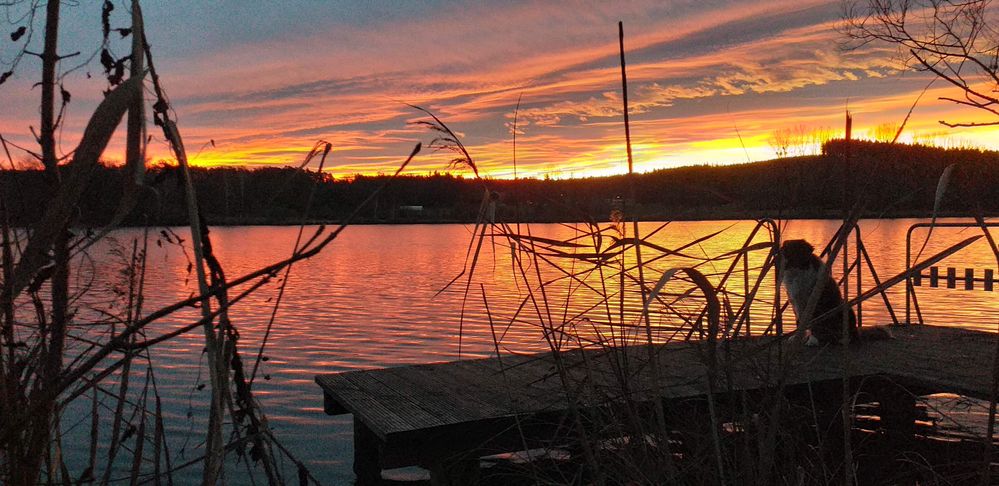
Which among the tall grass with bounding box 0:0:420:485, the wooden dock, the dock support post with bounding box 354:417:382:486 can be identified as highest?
the tall grass with bounding box 0:0:420:485

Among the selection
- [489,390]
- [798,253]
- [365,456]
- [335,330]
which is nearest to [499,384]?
[489,390]

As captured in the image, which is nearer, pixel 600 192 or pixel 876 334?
pixel 600 192

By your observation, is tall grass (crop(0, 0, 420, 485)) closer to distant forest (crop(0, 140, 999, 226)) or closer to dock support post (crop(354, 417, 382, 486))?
distant forest (crop(0, 140, 999, 226))

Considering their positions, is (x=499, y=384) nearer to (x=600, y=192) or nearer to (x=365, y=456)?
(x=365, y=456)

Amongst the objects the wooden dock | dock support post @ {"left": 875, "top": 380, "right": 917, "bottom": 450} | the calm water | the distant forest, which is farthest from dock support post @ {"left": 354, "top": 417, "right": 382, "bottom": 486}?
the distant forest

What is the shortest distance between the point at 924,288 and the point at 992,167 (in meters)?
17.1

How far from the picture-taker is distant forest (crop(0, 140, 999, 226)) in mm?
1213

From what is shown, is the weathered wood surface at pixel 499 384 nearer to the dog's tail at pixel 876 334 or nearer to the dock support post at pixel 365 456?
the dog's tail at pixel 876 334

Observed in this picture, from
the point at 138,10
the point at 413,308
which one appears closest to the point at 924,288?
the point at 413,308

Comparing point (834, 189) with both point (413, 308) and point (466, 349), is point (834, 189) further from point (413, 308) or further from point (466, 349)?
point (413, 308)

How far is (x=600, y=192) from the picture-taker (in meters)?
2.08

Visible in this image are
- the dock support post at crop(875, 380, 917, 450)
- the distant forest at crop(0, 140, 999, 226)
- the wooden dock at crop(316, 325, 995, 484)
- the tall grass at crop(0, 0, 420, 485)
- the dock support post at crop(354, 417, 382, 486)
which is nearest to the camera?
the tall grass at crop(0, 0, 420, 485)

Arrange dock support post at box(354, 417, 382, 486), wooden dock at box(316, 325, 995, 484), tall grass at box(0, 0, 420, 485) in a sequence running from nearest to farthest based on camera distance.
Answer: tall grass at box(0, 0, 420, 485) → wooden dock at box(316, 325, 995, 484) → dock support post at box(354, 417, 382, 486)

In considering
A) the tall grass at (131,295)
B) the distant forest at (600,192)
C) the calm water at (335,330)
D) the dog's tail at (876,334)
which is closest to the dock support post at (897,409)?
the dog's tail at (876,334)
